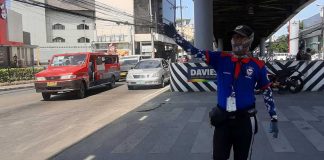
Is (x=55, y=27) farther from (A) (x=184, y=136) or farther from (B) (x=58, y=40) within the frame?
(A) (x=184, y=136)

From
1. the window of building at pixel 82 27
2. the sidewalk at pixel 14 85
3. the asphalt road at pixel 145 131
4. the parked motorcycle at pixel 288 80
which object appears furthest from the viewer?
the window of building at pixel 82 27

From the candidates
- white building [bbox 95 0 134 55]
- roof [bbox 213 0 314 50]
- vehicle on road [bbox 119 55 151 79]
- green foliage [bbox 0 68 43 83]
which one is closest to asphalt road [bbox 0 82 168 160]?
vehicle on road [bbox 119 55 151 79]

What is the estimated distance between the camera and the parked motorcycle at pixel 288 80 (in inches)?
634

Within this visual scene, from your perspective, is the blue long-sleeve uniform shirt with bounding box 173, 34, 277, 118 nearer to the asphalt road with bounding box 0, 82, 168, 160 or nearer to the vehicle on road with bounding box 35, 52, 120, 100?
the asphalt road with bounding box 0, 82, 168, 160

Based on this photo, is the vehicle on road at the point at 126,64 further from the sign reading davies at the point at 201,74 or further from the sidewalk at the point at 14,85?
the sign reading davies at the point at 201,74

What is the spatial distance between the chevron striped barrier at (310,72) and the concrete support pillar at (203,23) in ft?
14.1

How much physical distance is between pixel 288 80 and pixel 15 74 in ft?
78.7

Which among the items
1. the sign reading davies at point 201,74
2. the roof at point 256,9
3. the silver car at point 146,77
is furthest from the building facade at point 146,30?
the sign reading davies at point 201,74

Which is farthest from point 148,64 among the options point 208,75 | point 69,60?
point 208,75

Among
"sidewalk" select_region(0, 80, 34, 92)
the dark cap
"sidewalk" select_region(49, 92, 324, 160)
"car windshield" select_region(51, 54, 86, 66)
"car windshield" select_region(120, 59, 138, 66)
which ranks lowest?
"sidewalk" select_region(0, 80, 34, 92)

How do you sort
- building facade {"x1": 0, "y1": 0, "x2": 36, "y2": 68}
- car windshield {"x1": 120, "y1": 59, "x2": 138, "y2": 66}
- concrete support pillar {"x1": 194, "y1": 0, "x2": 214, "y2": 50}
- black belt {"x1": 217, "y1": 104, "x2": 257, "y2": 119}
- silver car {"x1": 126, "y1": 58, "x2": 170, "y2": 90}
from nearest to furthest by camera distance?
black belt {"x1": 217, "y1": 104, "x2": 257, "y2": 119}
concrete support pillar {"x1": 194, "y1": 0, "x2": 214, "y2": 50}
silver car {"x1": 126, "y1": 58, "x2": 170, "y2": 90}
car windshield {"x1": 120, "y1": 59, "x2": 138, "y2": 66}
building facade {"x1": 0, "y1": 0, "x2": 36, "y2": 68}

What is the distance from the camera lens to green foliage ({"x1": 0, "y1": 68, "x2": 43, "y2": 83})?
32875 millimetres

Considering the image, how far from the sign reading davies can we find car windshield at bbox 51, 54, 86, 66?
16.0 ft

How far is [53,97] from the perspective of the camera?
20.2 metres
